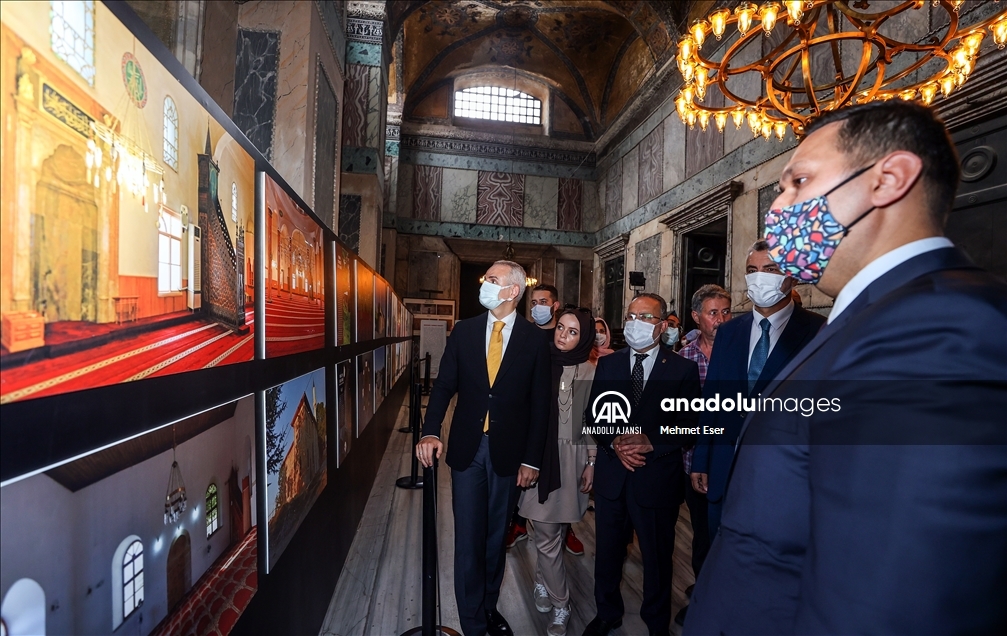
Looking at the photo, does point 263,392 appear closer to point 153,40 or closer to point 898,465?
point 153,40

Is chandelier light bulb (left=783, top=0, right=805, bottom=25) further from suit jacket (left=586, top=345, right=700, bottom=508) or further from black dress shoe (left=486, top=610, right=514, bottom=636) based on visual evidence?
black dress shoe (left=486, top=610, right=514, bottom=636)

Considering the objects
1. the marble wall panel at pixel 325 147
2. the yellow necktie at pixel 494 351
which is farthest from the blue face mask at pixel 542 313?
the marble wall panel at pixel 325 147

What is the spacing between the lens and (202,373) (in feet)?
3.83

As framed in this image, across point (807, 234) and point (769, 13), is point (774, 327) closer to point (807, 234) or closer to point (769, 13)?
point (807, 234)

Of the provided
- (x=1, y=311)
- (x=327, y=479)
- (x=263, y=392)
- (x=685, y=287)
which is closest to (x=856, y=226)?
(x=1, y=311)

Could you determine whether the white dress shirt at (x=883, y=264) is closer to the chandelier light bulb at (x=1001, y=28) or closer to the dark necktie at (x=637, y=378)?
the dark necktie at (x=637, y=378)

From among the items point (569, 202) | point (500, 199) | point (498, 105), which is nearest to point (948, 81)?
point (569, 202)

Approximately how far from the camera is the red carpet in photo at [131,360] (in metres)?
0.65

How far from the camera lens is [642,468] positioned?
262cm

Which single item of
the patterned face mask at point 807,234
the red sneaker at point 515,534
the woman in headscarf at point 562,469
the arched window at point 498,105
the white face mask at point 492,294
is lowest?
the red sneaker at point 515,534

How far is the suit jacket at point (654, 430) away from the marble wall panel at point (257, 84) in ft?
14.7

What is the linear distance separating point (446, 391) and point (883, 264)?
7.08ft

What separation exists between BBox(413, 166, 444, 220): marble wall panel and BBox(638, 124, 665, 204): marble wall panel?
7.12 m

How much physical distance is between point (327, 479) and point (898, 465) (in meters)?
2.47
